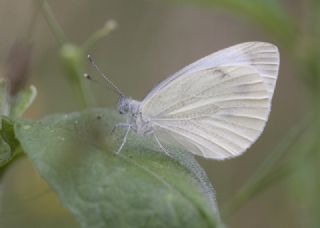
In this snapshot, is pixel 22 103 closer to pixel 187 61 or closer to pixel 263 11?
pixel 263 11

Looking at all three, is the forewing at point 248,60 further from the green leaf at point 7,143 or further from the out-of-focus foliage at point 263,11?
the green leaf at point 7,143

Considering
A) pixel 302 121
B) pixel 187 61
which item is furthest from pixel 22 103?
pixel 187 61

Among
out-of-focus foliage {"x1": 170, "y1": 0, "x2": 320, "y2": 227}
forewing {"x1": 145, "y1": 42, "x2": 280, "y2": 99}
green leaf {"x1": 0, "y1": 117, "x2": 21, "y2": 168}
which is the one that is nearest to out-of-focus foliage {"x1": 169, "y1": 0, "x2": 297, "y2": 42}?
out-of-focus foliage {"x1": 170, "y1": 0, "x2": 320, "y2": 227}

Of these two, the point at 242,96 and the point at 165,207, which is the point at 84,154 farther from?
the point at 242,96

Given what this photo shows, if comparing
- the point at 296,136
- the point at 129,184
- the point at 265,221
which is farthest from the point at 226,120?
the point at 265,221

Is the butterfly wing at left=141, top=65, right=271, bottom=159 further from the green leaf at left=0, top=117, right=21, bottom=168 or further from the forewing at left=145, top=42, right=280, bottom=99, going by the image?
the green leaf at left=0, top=117, right=21, bottom=168
